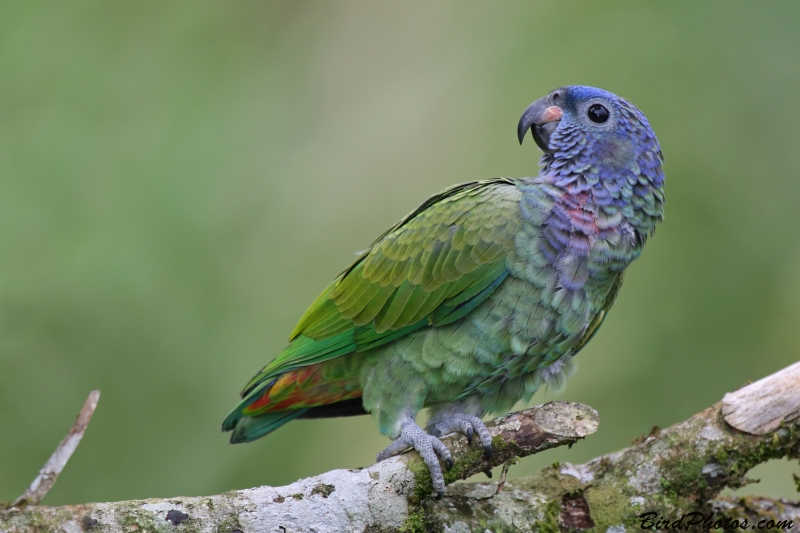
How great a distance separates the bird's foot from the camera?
3191 mm

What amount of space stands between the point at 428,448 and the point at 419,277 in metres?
0.96

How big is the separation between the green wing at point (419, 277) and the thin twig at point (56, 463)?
1251 millimetres

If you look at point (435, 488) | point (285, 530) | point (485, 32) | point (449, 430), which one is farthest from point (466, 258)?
point (485, 32)

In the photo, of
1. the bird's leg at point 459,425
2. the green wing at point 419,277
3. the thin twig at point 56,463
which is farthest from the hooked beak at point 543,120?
the thin twig at point 56,463

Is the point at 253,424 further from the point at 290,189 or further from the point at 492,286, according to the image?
the point at 290,189

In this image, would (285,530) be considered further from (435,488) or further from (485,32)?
(485,32)

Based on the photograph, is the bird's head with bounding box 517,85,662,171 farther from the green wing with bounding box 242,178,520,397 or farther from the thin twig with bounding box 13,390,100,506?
the thin twig with bounding box 13,390,100,506

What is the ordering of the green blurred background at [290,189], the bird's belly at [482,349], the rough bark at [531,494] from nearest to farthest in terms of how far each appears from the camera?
the rough bark at [531,494], the bird's belly at [482,349], the green blurred background at [290,189]

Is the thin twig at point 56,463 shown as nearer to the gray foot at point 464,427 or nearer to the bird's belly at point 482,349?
the bird's belly at point 482,349

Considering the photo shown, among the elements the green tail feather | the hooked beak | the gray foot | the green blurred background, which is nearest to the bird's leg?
the gray foot

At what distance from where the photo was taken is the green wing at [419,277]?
365 centimetres

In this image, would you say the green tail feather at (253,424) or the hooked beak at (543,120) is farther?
the green tail feather at (253,424)

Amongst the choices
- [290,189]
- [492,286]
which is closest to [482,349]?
[492,286]

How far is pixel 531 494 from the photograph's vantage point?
3520mm
